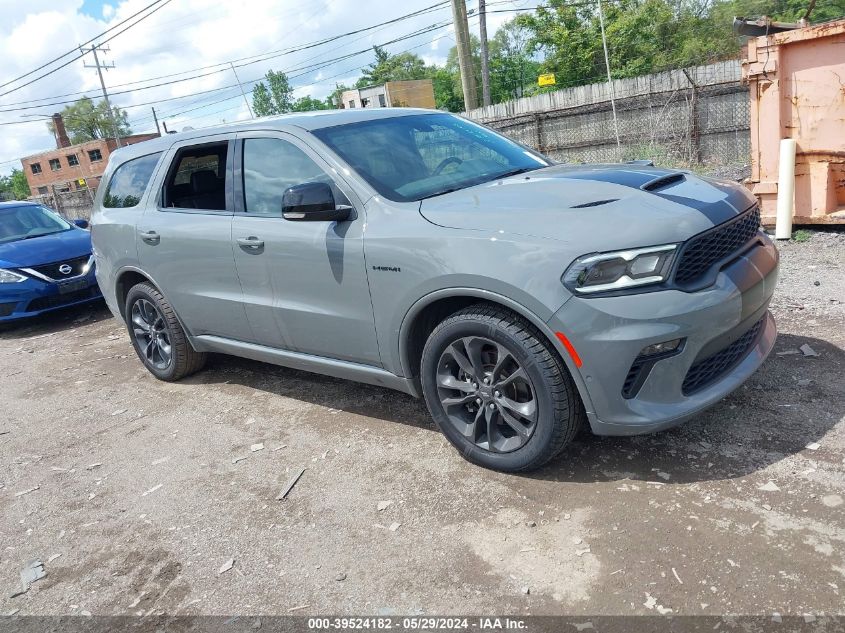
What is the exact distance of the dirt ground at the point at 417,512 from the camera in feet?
8.11

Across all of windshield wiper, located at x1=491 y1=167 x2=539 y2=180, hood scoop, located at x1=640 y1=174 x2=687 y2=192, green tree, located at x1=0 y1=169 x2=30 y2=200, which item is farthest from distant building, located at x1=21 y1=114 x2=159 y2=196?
hood scoop, located at x1=640 y1=174 x2=687 y2=192

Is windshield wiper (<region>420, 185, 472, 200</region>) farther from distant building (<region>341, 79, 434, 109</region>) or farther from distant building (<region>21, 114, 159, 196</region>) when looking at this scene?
distant building (<region>21, 114, 159, 196</region>)

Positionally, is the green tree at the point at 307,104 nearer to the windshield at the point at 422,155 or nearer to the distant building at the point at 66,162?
the distant building at the point at 66,162

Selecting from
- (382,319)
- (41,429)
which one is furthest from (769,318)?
(41,429)

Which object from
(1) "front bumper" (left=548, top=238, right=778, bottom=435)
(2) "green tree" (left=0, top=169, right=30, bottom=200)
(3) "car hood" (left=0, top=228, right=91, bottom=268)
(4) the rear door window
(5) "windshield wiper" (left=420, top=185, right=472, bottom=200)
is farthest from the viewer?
(2) "green tree" (left=0, top=169, right=30, bottom=200)

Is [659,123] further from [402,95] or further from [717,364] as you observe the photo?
[402,95]

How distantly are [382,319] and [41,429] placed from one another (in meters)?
3.11

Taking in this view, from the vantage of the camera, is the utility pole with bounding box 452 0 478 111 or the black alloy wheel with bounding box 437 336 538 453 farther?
the utility pole with bounding box 452 0 478 111

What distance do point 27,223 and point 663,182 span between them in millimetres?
8965

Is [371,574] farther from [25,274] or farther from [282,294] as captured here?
[25,274]

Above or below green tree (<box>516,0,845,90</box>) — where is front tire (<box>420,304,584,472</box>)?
below

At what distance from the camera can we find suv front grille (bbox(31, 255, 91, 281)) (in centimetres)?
808

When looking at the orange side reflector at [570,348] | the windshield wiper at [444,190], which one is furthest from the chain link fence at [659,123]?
the orange side reflector at [570,348]

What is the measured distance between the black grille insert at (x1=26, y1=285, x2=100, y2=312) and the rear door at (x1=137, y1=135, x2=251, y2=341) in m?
4.03
